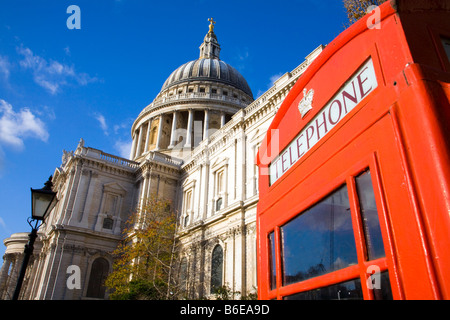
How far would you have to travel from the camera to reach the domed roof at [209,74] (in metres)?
45.6

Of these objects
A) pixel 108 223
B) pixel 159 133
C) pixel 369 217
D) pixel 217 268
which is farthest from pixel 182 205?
pixel 369 217

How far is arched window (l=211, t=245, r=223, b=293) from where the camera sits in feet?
60.1

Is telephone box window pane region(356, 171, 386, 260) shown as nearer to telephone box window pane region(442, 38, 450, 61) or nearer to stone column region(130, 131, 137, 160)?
telephone box window pane region(442, 38, 450, 61)

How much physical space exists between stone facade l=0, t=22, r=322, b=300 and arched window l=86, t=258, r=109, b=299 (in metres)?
0.07

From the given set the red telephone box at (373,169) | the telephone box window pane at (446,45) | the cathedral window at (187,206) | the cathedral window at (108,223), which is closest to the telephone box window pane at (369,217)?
the red telephone box at (373,169)

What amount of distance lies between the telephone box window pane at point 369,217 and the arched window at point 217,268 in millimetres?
17245

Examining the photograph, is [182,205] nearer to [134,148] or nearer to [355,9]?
[134,148]

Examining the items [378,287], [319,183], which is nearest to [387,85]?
[319,183]

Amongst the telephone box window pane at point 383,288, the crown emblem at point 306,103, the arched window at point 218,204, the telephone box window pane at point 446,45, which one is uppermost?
the arched window at point 218,204

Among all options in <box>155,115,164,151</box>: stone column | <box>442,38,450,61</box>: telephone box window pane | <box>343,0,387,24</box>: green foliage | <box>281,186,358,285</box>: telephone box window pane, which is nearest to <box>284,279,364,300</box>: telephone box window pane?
<box>281,186,358,285</box>: telephone box window pane

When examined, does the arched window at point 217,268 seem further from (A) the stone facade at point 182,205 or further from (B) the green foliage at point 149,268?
(B) the green foliage at point 149,268

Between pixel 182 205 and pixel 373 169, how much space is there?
24861mm

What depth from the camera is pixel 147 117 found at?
41.4 metres
